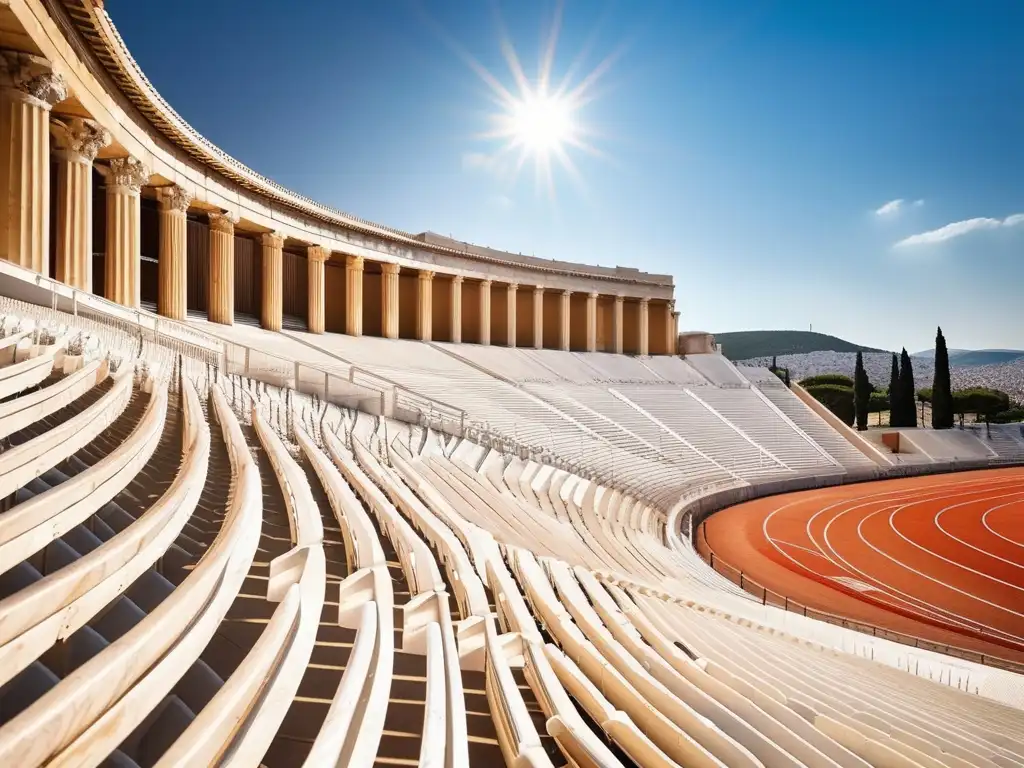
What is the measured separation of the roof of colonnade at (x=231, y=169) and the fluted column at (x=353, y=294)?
1643mm

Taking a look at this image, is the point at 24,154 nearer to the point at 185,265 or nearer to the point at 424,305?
the point at 185,265

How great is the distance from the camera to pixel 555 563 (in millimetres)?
6746

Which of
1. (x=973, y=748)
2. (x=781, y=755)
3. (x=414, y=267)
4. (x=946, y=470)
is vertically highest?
(x=414, y=267)

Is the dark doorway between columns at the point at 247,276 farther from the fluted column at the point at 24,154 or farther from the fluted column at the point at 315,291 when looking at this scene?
the fluted column at the point at 24,154

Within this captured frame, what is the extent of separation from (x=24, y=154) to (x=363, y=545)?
1426 cm

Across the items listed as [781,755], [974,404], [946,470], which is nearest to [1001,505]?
[946,470]

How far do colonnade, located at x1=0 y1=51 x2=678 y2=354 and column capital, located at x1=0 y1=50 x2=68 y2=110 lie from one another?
0.02 m

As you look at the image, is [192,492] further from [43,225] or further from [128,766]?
[43,225]

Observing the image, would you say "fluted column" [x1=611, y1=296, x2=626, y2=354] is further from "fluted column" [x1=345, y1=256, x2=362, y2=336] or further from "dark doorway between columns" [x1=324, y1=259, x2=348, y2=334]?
"fluted column" [x1=345, y1=256, x2=362, y2=336]

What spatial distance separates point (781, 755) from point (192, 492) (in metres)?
3.87

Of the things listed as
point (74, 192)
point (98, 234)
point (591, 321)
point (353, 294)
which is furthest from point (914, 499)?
point (98, 234)

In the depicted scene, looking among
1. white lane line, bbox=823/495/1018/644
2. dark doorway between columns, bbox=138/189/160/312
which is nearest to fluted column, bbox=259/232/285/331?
dark doorway between columns, bbox=138/189/160/312

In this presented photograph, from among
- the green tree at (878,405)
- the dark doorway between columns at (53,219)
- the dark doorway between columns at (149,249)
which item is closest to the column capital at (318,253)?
the dark doorway between columns at (149,249)

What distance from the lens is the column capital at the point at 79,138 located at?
52.5ft
